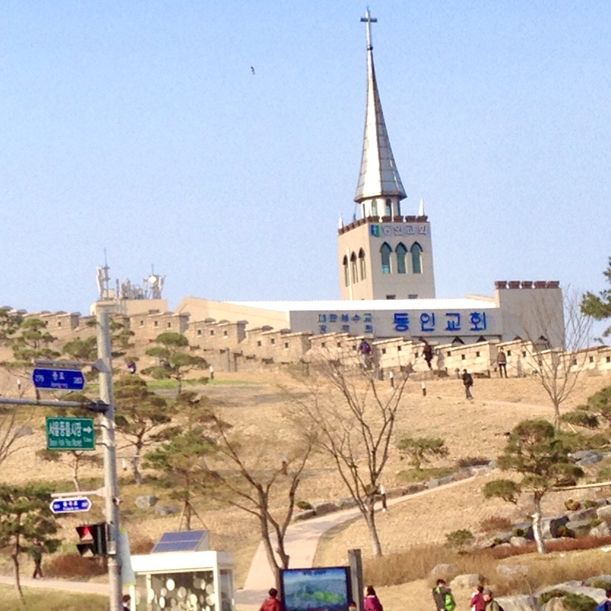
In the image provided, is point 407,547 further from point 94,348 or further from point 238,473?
point 94,348

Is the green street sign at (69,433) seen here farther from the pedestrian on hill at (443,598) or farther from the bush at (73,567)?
the bush at (73,567)

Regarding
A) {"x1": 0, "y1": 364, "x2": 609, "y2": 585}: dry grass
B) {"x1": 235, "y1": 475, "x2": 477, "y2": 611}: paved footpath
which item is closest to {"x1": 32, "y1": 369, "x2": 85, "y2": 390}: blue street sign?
{"x1": 235, "y1": 475, "x2": 477, "y2": 611}: paved footpath

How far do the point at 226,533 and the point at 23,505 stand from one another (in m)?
10.0

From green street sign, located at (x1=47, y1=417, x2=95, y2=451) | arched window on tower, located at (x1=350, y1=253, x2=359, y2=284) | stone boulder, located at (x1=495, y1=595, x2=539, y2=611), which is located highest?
arched window on tower, located at (x1=350, y1=253, x2=359, y2=284)

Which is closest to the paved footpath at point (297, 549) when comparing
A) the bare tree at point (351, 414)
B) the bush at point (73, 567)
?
the bare tree at point (351, 414)

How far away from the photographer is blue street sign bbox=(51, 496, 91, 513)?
24.5m

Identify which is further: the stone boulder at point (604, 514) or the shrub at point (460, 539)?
the stone boulder at point (604, 514)

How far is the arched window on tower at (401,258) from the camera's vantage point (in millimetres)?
123938

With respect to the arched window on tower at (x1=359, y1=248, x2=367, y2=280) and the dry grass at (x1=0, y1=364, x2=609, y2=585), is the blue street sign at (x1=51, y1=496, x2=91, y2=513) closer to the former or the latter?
the dry grass at (x1=0, y1=364, x2=609, y2=585)

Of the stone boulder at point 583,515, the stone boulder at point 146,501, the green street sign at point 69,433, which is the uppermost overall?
the green street sign at point 69,433

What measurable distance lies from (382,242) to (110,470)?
99.9 metres

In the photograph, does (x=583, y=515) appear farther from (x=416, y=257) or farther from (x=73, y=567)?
(x=416, y=257)

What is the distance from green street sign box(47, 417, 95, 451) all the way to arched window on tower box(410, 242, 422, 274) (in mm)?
99283

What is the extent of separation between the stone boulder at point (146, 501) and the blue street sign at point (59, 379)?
31.2 meters
